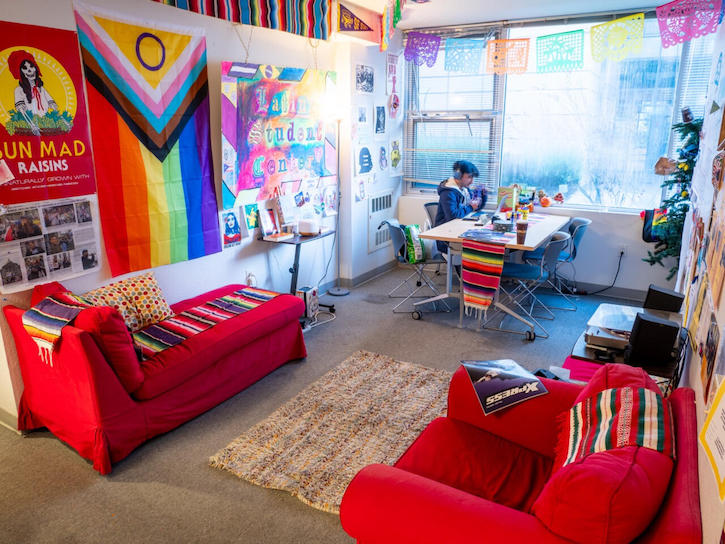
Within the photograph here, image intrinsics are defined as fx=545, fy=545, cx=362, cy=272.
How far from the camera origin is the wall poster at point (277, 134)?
13.8ft

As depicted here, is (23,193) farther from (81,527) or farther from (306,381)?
(306,381)

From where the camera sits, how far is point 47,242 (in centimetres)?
312

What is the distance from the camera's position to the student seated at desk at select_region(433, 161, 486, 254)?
5.54m

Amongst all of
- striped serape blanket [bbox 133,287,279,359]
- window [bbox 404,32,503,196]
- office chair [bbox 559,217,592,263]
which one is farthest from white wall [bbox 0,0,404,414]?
office chair [bbox 559,217,592,263]

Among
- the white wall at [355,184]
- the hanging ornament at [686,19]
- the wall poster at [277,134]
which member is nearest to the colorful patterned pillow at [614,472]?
the wall poster at [277,134]

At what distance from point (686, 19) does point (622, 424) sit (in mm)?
4616

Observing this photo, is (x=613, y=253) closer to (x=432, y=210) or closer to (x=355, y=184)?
(x=432, y=210)

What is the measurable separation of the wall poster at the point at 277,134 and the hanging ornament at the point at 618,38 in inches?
101

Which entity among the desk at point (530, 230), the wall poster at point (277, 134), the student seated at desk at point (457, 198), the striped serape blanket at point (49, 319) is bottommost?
the striped serape blanket at point (49, 319)

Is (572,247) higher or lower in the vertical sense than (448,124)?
lower

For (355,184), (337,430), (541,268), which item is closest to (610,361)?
(337,430)

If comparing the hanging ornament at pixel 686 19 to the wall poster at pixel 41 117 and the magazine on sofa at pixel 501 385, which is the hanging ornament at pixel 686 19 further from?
the wall poster at pixel 41 117

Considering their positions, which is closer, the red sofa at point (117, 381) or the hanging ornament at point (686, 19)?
the red sofa at point (117, 381)

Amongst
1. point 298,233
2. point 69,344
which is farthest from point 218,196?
point 69,344
